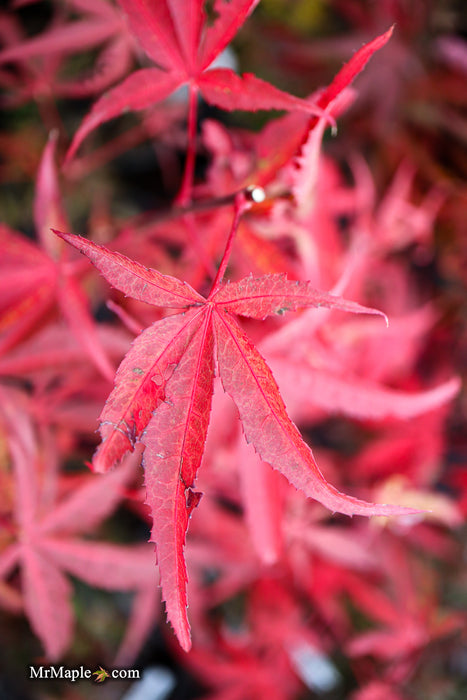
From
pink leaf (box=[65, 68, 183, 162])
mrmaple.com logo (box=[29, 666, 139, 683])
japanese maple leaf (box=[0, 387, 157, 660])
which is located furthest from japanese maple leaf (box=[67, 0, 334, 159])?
mrmaple.com logo (box=[29, 666, 139, 683])

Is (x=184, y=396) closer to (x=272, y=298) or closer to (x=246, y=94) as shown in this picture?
(x=272, y=298)

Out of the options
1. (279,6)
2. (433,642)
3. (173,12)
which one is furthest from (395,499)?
(279,6)

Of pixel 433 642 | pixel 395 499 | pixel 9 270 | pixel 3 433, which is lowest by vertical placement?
pixel 433 642

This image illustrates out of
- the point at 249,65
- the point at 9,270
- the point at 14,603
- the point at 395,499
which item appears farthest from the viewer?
the point at 249,65

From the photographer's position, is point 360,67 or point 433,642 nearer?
point 360,67

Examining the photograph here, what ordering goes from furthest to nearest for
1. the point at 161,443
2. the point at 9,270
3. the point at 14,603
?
the point at 14,603, the point at 9,270, the point at 161,443

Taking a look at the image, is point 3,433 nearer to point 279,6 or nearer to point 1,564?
point 1,564

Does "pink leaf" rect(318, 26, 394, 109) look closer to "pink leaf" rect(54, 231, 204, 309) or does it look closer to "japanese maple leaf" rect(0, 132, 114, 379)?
"pink leaf" rect(54, 231, 204, 309)

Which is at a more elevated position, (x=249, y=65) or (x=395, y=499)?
(x=249, y=65)
